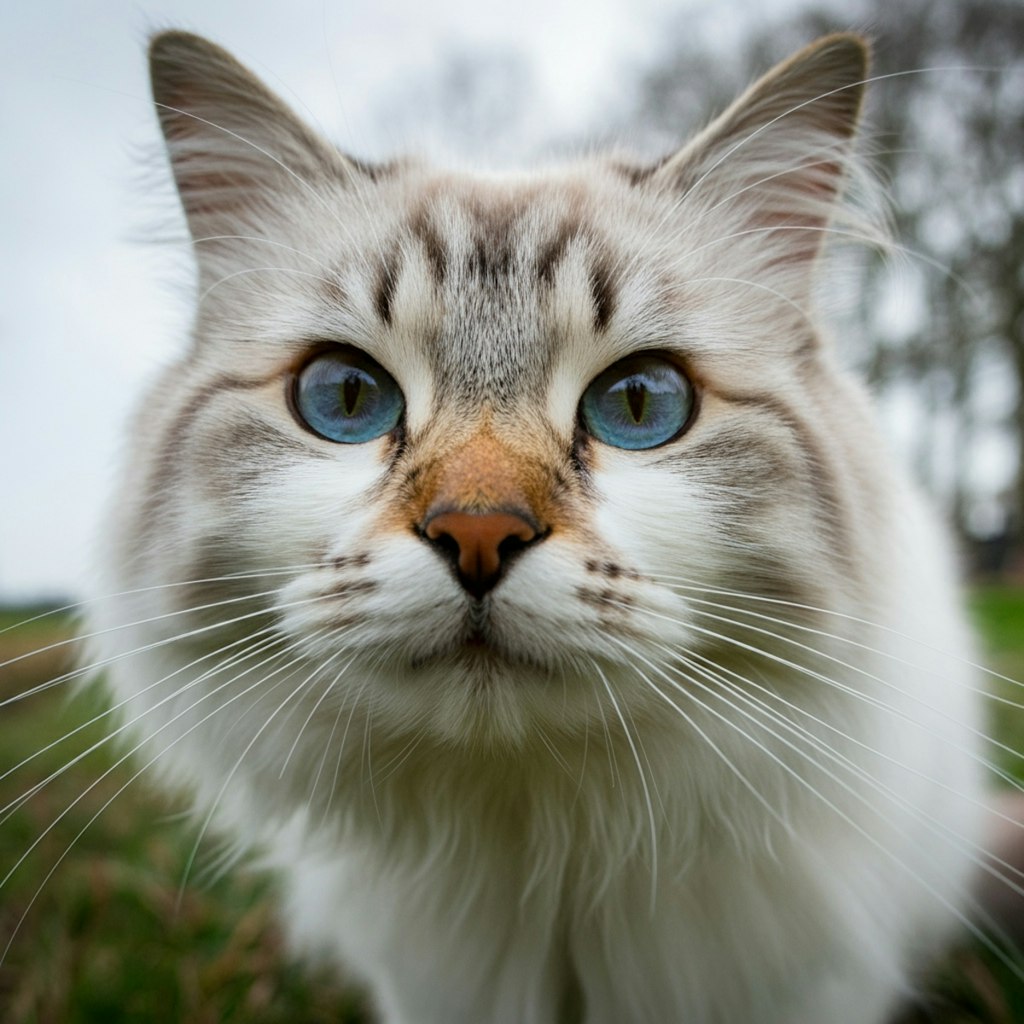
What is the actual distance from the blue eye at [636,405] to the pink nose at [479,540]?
31 cm

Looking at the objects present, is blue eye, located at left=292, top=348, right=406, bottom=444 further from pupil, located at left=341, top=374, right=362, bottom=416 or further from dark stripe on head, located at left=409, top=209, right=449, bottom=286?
dark stripe on head, located at left=409, top=209, right=449, bottom=286

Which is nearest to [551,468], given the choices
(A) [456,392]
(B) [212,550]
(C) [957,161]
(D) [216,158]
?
(A) [456,392]

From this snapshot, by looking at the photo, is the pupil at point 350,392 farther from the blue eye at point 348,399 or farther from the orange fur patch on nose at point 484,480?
the orange fur patch on nose at point 484,480

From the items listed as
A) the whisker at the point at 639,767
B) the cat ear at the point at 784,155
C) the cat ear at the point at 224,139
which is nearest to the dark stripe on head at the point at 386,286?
the cat ear at the point at 224,139

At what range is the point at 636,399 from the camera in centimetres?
128

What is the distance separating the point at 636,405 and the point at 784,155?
672 mm

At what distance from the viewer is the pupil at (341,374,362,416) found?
1.30 m

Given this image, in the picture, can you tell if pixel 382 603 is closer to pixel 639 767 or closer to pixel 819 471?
pixel 639 767

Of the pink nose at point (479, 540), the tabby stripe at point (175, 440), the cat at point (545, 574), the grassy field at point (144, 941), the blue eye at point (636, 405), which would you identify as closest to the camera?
the pink nose at point (479, 540)

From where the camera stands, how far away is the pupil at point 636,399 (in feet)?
4.18

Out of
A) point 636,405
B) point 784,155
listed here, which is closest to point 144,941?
point 636,405

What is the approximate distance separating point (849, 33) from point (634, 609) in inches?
43.3

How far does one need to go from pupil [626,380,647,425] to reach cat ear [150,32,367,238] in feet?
2.31

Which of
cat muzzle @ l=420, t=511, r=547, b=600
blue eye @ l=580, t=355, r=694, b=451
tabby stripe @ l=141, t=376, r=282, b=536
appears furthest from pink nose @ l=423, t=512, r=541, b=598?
tabby stripe @ l=141, t=376, r=282, b=536
